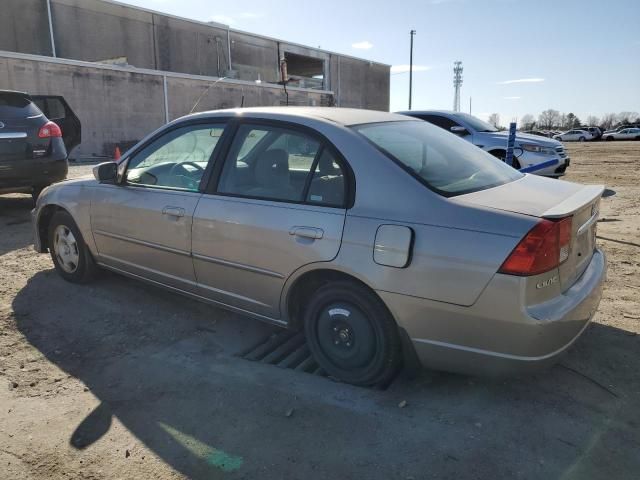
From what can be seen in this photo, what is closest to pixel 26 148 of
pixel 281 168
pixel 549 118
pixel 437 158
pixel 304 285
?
pixel 281 168

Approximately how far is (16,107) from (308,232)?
6220 mm

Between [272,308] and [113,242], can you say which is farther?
[113,242]

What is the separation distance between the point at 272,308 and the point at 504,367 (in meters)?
1.44

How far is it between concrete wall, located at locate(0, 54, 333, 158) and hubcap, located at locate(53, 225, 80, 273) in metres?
15.2

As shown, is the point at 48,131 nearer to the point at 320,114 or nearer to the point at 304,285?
the point at 320,114

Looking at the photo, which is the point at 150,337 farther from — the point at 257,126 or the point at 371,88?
the point at 371,88

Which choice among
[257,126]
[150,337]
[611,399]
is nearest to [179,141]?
[257,126]

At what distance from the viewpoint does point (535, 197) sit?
Answer: 2791 mm

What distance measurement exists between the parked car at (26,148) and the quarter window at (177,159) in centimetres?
391

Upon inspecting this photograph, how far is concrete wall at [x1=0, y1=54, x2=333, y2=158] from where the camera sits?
64.8ft

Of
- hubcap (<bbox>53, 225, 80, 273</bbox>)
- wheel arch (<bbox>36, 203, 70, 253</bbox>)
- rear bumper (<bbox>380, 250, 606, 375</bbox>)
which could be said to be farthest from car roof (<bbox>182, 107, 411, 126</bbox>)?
wheel arch (<bbox>36, 203, 70, 253</bbox>)

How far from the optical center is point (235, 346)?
358 centimetres

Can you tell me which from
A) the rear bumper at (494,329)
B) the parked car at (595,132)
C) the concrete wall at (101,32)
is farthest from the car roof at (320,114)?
the parked car at (595,132)

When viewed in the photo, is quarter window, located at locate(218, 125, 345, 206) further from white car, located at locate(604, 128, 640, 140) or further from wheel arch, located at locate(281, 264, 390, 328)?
white car, located at locate(604, 128, 640, 140)
